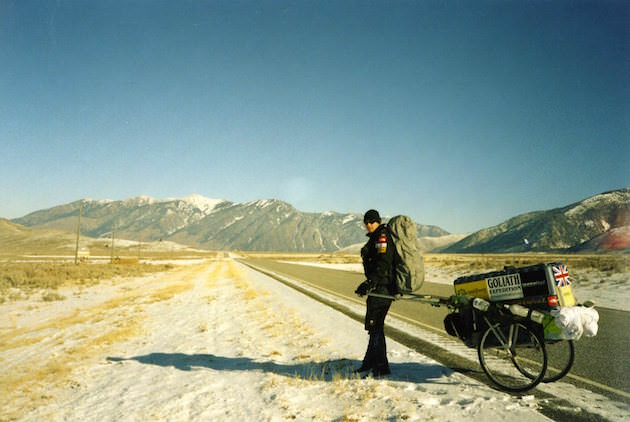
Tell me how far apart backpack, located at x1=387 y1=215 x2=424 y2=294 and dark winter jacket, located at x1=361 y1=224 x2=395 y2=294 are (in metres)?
0.08

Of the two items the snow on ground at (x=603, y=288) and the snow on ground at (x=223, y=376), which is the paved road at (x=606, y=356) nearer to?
the snow on ground at (x=223, y=376)

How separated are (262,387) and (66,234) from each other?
205222 millimetres

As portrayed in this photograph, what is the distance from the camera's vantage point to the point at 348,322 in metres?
10.8

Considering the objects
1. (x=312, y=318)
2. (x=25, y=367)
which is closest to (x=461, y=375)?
(x=312, y=318)

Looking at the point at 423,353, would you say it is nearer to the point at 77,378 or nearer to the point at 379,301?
the point at 379,301

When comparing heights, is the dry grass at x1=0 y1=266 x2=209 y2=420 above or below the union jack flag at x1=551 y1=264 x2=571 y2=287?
below

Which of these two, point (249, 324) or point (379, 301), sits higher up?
point (379, 301)

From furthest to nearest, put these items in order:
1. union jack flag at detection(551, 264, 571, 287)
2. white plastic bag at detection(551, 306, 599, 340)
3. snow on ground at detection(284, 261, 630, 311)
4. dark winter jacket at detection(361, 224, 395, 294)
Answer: snow on ground at detection(284, 261, 630, 311) < dark winter jacket at detection(361, 224, 395, 294) < union jack flag at detection(551, 264, 571, 287) < white plastic bag at detection(551, 306, 599, 340)

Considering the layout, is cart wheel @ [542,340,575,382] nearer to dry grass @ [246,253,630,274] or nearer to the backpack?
the backpack

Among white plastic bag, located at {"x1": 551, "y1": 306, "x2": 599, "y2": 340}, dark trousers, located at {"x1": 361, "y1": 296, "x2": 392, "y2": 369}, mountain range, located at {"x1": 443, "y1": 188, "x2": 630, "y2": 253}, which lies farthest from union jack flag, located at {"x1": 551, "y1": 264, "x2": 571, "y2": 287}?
mountain range, located at {"x1": 443, "y1": 188, "x2": 630, "y2": 253}

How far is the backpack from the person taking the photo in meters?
5.38

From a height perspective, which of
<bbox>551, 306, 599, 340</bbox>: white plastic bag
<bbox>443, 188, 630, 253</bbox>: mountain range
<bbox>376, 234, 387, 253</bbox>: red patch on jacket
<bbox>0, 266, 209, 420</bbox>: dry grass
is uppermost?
<bbox>443, 188, 630, 253</bbox>: mountain range

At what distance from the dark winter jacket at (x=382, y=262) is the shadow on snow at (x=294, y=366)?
1.58m

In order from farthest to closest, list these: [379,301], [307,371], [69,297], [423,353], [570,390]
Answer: [69,297] → [423,353] → [307,371] → [379,301] → [570,390]
